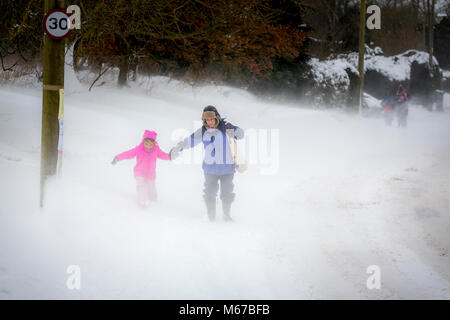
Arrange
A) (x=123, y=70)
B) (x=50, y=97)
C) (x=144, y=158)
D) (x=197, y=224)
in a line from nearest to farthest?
(x=50, y=97) < (x=197, y=224) < (x=144, y=158) < (x=123, y=70)

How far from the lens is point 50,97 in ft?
15.4

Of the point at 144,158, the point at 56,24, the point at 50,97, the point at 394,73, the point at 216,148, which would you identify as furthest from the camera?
the point at 394,73

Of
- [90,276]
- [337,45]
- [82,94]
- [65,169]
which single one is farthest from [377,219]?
[337,45]

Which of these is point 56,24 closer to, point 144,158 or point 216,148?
point 144,158

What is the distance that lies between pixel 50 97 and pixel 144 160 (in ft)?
5.43

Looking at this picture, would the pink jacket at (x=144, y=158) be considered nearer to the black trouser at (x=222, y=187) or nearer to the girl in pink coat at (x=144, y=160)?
the girl in pink coat at (x=144, y=160)

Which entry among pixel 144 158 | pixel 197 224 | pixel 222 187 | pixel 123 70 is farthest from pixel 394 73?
pixel 197 224

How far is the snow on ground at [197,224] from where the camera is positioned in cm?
366

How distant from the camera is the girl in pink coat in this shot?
5676mm

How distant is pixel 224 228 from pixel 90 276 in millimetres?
2083

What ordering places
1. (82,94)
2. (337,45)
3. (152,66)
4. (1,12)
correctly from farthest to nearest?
1. (337,45)
2. (152,66)
3. (82,94)
4. (1,12)

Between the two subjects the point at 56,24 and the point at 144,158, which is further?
the point at 144,158
